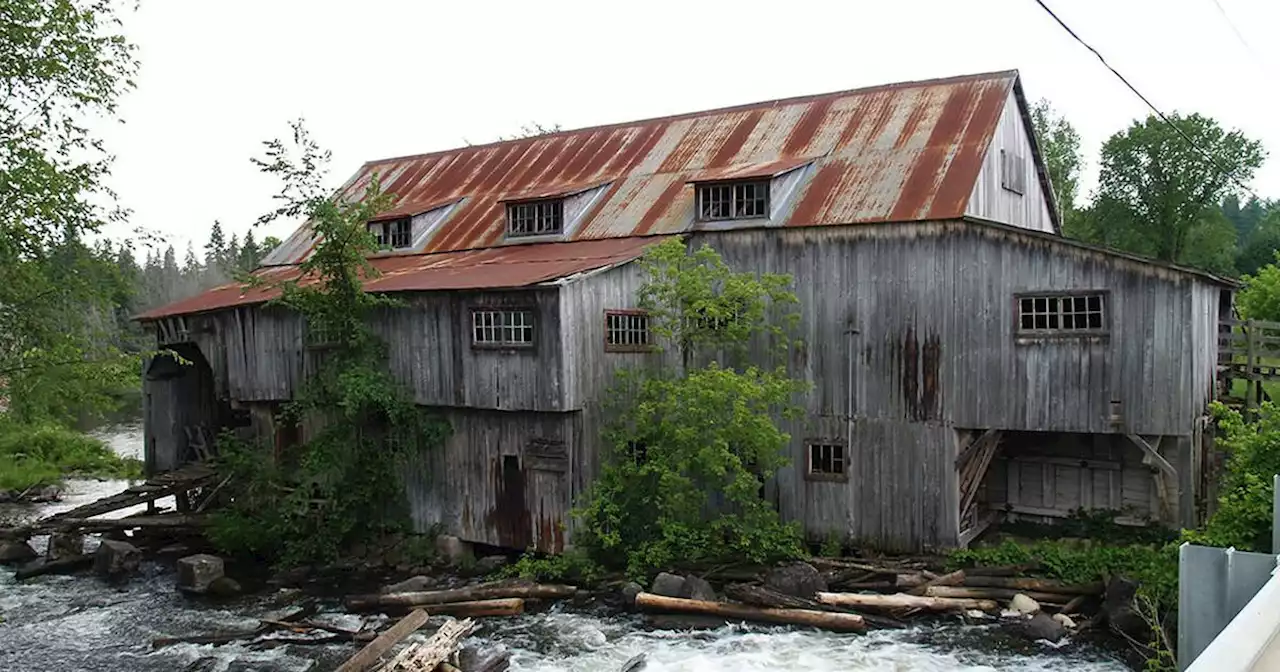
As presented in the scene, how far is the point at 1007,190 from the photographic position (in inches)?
797

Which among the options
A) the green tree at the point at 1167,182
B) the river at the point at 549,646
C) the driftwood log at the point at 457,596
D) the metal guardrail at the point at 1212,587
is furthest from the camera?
the green tree at the point at 1167,182

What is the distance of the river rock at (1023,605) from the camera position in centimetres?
1497

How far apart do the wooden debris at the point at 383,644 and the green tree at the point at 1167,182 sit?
3928cm

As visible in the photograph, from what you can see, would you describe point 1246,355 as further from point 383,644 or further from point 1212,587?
point 383,644

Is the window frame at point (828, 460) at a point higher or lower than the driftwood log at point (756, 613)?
higher

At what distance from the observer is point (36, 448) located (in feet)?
115

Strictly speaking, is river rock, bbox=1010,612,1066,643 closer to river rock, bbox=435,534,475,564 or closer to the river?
the river

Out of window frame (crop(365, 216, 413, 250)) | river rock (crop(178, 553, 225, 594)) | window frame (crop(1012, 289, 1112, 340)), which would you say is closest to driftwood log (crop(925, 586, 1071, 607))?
window frame (crop(1012, 289, 1112, 340))

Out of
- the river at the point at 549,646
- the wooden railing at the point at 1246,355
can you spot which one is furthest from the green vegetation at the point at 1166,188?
the river at the point at 549,646

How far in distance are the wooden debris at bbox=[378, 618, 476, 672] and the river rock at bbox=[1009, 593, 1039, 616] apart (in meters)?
A: 9.00

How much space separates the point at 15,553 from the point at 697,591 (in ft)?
54.2

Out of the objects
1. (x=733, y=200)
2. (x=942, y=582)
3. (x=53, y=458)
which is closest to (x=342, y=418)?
(x=733, y=200)

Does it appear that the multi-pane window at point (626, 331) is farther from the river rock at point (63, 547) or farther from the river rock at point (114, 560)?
the river rock at point (63, 547)

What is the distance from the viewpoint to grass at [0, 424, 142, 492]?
32.5 m
